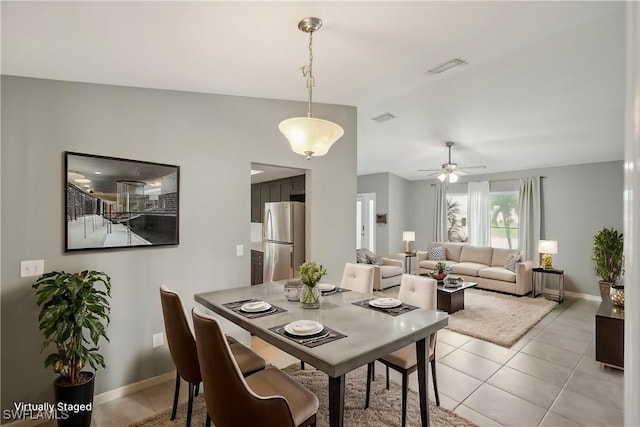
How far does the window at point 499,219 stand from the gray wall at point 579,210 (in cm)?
57

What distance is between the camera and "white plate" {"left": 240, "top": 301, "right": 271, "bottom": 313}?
216 centimetres

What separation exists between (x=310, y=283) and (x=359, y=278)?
94 cm

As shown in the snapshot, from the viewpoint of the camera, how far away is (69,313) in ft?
6.75

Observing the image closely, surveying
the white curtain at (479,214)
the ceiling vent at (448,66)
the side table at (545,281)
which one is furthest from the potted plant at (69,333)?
the white curtain at (479,214)

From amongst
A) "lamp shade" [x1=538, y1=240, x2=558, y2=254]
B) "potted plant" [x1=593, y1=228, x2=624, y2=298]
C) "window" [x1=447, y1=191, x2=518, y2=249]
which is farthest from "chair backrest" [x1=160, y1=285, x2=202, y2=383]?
"window" [x1=447, y1=191, x2=518, y2=249]

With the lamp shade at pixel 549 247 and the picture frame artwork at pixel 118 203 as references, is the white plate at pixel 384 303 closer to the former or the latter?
the picture frame artwork at pixel 118 203

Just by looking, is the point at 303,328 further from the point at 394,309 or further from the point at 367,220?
the point at 367,220

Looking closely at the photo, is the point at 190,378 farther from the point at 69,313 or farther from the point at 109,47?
the point at 109,47

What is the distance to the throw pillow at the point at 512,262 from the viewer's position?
5807 millimetres

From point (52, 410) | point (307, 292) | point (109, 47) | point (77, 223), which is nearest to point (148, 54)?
point (109, 47)

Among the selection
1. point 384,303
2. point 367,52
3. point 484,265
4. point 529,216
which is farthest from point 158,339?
point 529,216

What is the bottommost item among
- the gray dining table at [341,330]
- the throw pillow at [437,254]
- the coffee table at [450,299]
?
the coffee table at [450,299]

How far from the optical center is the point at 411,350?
225 cm

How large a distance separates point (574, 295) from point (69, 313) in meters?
7.19
